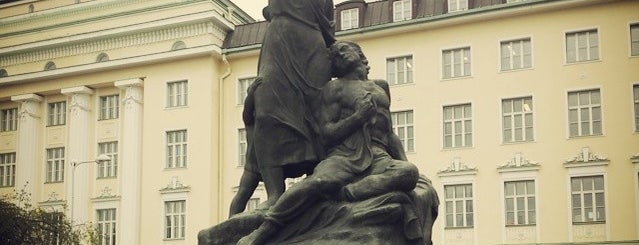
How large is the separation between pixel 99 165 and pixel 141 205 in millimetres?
3642

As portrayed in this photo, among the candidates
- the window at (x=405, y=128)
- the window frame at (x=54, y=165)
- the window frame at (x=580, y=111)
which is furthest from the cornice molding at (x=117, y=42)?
the window frame at (x=580, y=111)

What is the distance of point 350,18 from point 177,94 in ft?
30.2

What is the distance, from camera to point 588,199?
3941 cm

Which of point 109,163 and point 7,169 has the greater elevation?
point 109,163

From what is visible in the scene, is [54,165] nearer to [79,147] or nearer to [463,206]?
[79,147]

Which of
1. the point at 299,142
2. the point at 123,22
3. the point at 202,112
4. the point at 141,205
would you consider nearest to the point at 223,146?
the point at 202,112

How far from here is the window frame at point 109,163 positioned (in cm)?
4928

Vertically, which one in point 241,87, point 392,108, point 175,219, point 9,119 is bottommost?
point 175,219

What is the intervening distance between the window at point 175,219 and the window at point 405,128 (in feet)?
36.0

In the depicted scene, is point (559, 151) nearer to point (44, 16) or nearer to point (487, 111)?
point (487, 111)

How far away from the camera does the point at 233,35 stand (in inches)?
1908

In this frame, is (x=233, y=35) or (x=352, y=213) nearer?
(x=352, y=213)

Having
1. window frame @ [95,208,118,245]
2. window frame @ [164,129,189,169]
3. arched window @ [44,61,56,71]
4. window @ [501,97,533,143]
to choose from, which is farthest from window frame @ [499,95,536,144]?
arched window @ [44,61,56,71]

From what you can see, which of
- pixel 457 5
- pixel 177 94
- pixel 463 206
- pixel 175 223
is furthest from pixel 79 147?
pixel 457 5
